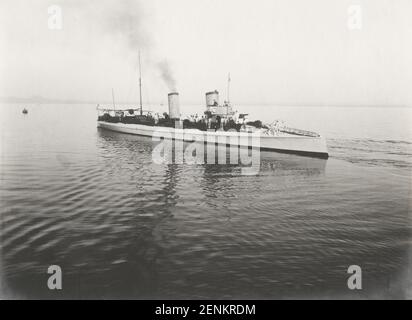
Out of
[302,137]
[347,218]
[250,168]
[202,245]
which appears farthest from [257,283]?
[302,137]

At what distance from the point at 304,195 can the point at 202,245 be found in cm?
1034

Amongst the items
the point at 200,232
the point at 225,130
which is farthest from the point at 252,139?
the point at 200,232

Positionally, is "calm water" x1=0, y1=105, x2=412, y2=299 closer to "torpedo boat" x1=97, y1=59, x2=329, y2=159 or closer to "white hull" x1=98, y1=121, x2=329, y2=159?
"white hull" x1=98, y1=121, x2=329, y2=159

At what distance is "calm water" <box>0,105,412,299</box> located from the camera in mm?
11297

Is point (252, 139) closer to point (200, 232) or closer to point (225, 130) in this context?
point (225, 130)

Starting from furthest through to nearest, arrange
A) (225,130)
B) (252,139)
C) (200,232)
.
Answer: (225,130) < (252,139) < (200,232)

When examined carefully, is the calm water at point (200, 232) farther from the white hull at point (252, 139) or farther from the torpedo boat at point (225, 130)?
the torpedo boat at point (225, 130)

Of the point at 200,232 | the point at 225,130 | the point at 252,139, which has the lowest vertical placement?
the point at 200,232

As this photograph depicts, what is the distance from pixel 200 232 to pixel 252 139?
28.0m

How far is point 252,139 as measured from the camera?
41781 millimetres
